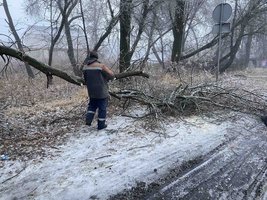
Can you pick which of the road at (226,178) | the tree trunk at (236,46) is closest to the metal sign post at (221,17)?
the road at (226,178)

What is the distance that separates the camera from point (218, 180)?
402 cm

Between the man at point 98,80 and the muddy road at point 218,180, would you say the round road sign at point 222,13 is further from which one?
the muddy road at point 218,180

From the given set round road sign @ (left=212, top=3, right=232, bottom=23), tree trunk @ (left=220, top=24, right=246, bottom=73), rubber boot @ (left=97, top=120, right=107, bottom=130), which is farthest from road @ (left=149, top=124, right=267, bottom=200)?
tree trunk @ (left=220, top=24, right=246, bottom=73)

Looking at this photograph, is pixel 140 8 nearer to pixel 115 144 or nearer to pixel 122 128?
pixel 122 128

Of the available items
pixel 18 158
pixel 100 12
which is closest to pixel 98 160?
pixel 18 158

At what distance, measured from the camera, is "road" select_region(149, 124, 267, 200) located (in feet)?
12.0

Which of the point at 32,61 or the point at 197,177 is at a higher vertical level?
the point at 32,61

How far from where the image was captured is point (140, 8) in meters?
11.8

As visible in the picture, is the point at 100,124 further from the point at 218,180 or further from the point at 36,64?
the point at 218,180

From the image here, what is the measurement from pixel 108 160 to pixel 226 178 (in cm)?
176

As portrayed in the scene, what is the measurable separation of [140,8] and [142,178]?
9127 mm

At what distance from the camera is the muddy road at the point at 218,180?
12.0 feet

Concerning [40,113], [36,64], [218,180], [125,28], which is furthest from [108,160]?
[125,28]

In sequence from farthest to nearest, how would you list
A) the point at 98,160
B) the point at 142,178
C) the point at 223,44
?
the point at 223,44 → the point at 98,160 → the point at 142,178
